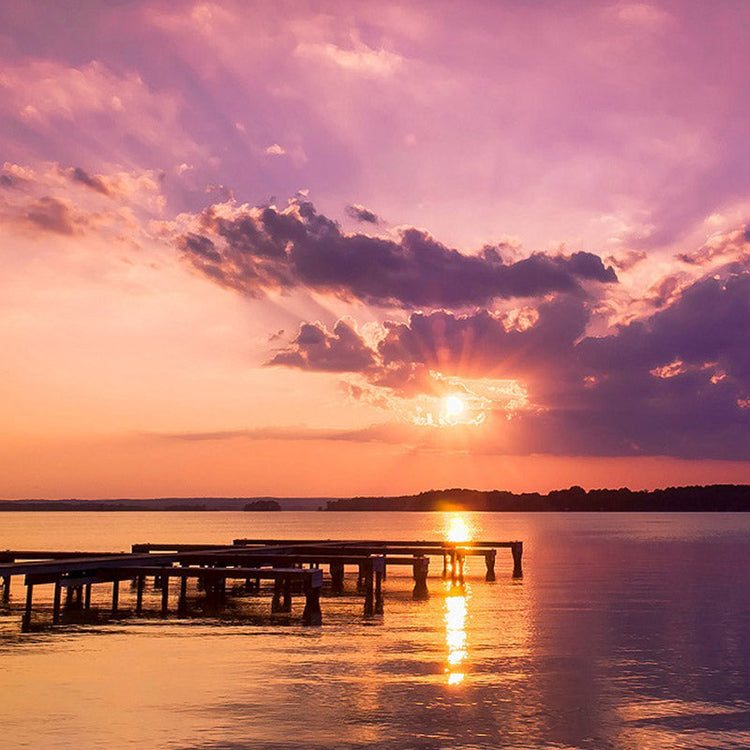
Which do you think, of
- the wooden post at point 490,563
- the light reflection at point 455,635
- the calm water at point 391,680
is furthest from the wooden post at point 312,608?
the wooden post at point 490,563

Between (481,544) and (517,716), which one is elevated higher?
(481,544)

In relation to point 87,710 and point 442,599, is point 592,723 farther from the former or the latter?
point 442,599

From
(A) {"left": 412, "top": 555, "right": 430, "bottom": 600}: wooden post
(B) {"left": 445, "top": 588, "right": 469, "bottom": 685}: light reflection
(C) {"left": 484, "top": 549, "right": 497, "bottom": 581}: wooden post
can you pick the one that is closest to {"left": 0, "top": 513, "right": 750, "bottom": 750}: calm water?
(B) {"left": 445, "top": 588, "right": 469, "bottom": 685}: light reflection

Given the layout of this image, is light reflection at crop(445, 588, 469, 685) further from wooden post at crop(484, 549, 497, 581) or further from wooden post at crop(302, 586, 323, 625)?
wooden post at crop(484, 549, 497, 581)

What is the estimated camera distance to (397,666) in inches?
828

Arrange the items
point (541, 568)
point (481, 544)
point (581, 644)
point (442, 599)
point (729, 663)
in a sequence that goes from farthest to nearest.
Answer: point (541, 568) → point (481, 544) → point (442, 599) → point (581, 644) → point (729, 663)

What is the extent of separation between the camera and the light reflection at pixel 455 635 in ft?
66.8

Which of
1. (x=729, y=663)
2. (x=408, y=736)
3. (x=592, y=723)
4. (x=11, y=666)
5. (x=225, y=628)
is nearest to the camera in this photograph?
(x=408, y=736)

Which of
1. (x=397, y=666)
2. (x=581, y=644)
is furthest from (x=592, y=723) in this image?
(x=581, y=644)

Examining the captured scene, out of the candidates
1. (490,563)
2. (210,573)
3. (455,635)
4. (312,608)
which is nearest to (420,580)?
(210,573)

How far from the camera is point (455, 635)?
27.1m

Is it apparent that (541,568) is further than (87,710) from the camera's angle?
Yes

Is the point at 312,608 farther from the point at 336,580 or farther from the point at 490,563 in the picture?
the point at 490,563

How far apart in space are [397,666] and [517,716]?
17.1 feet
